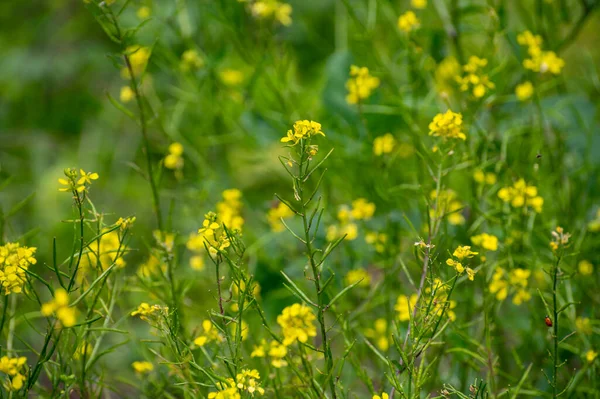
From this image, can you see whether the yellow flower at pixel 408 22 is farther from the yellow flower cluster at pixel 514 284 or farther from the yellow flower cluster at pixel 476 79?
the yellow flower cluster at pixel 514 284

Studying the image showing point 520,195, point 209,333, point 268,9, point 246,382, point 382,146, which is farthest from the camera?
point 268,9

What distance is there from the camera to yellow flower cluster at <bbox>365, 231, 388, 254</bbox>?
0.92m

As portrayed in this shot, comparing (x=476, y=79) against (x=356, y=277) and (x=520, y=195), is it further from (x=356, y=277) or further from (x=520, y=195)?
(x=356, y=277)

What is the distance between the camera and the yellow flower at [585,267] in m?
0.91

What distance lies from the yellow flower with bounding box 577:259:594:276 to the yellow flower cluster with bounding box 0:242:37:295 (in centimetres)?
76

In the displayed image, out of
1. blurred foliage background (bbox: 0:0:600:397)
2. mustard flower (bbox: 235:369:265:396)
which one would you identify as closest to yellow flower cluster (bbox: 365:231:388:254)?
blurred foliage background (bbox: 0:0:600:397)

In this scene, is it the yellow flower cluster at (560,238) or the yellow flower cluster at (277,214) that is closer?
the yellow flower cluster at (560,238)

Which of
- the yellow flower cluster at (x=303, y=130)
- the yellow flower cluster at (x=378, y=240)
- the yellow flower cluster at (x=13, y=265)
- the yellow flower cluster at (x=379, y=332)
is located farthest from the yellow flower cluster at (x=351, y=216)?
the yellow flower cluster at (x=13, y=265)

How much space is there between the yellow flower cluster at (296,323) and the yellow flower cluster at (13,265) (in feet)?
0.86

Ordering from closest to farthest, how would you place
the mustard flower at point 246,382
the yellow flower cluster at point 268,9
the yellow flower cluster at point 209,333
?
1. the mustard flower at point 246,382
2. the yellow flower cluster at point 209,333
3. the yellow flower cluster at point 268,9

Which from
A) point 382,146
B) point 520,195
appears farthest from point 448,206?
point 382,146

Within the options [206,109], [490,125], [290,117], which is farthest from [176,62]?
[490,125]

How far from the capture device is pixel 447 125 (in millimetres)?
722

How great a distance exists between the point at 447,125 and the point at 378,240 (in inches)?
9.8
